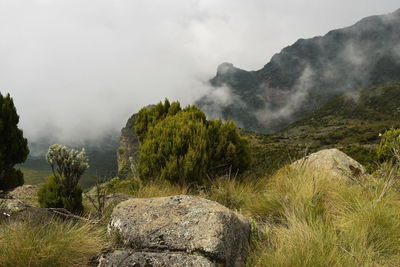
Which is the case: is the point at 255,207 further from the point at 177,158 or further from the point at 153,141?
the point at 153,141

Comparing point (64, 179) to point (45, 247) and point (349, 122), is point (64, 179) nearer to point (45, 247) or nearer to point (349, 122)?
point (45, 247)

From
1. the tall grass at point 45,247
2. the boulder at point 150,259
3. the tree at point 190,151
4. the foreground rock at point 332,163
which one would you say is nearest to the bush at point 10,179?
the tree at point 190,151

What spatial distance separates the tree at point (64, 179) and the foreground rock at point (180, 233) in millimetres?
3338

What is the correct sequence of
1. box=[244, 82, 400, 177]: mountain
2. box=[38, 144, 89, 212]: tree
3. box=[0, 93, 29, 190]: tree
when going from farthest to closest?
1. box=[244, 82, 400, 177]: mountain
2. box=[0, 93, 29, 190]: tree
3. box=[38, 144, 89, 212]: tree

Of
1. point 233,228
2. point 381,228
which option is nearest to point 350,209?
point 381,228

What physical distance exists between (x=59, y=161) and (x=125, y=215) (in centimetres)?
364

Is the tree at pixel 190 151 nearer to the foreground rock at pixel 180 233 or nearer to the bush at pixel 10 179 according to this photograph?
the foreground rock at pixel 180 233

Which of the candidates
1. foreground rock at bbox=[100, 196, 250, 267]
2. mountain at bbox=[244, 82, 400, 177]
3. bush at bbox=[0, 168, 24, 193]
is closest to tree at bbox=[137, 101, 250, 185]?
foreground rock at bbox=[100, 196, 250, 267]

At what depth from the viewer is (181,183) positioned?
25.6 feet

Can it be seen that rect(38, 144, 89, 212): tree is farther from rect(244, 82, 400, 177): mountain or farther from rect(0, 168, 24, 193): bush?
rect(244, 82, 400, 177): mountain

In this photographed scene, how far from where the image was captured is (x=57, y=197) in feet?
26.1

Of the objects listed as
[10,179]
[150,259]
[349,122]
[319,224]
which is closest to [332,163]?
[319,224]

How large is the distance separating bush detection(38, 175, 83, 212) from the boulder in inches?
183

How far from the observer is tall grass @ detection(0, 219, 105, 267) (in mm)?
3152
